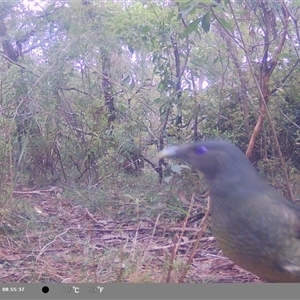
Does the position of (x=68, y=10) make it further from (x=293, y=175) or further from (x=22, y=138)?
(x=293, y=175)

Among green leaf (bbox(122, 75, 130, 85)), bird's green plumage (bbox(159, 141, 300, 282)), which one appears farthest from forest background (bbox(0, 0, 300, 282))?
bird's green plumage (bbox(159, 141, 300, 282))

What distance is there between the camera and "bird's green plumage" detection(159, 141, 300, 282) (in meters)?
1.26

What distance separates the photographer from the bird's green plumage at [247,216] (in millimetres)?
1263

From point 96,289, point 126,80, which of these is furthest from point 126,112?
point 96,289

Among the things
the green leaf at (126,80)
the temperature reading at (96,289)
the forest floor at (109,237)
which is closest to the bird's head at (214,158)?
the forest floor at (109,237)

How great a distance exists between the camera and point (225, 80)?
7.21ft

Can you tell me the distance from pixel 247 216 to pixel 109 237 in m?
0.62

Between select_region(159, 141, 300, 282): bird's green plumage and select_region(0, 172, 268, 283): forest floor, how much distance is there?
Answer: 0.40 feet

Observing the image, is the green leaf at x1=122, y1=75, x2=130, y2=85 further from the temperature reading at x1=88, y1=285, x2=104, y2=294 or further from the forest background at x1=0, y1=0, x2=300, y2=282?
the temperature reading at x1=88, y1=285, x2=104, y2=294

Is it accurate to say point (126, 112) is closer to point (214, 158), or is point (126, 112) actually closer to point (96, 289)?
point (214, 158)

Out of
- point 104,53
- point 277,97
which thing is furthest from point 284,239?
point 104,53

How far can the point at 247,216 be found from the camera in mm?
1271

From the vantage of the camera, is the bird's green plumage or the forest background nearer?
the bird's green plumage

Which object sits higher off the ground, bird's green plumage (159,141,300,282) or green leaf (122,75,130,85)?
green leaf (122,75,130,85)
